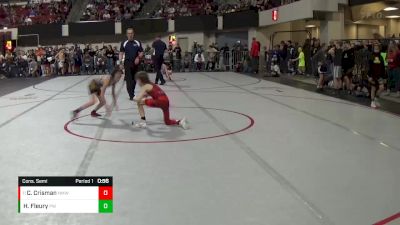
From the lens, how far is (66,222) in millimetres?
4129

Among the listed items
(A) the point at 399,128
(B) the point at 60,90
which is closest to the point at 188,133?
(A) the point at 399,128

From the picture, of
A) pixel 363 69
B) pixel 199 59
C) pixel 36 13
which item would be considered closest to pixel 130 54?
pixel 363 69

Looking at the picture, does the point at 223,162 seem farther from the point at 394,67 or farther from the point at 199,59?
the point at 199,59

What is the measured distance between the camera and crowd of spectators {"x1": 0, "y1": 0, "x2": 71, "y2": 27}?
33.5 meters

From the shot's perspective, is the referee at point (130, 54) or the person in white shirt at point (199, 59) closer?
the referee at point (130, 54)

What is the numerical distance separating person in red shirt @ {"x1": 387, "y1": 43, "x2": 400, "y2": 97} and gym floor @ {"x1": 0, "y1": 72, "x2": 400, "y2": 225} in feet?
9.61

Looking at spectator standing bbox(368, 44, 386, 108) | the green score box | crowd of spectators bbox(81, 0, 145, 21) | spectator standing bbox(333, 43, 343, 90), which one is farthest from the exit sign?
the green score box

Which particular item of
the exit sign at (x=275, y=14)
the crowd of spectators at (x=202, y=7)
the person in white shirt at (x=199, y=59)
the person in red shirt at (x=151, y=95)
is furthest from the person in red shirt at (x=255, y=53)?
the person in red shirt at (x=151, y=95)

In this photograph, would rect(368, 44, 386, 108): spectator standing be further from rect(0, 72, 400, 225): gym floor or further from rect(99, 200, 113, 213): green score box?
rect(99, 200, 113, 213): green score box

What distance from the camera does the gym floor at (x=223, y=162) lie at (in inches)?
171

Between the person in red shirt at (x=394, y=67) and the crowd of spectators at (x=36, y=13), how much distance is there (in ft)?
80.1
